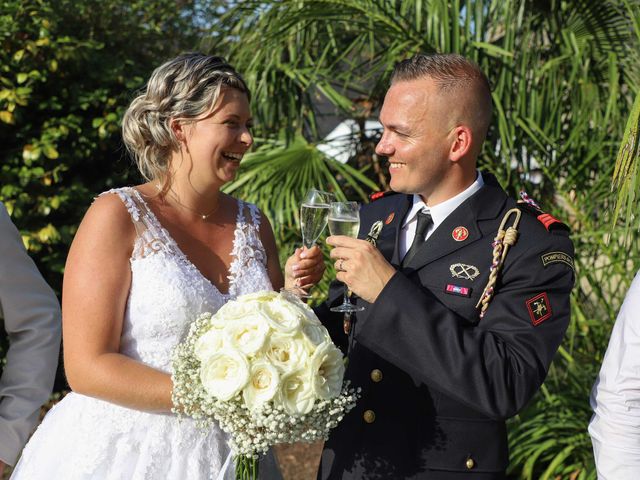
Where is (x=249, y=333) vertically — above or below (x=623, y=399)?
above

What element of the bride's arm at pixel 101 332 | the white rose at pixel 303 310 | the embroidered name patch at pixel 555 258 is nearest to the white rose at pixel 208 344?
the white rose at pixel 303 310

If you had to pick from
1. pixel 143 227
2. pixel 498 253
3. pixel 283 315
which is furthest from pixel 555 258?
pixel 143 227

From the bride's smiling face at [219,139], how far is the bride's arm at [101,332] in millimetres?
453

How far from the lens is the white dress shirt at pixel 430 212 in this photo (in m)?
2.71

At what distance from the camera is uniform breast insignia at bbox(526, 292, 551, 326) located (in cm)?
236

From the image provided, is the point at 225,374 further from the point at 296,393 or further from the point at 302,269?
the point at 302,269

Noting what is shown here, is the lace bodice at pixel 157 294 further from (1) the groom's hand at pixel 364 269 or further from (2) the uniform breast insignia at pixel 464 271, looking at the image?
(2) the uniform breast insignia at pixel 464 271

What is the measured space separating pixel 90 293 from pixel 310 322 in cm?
77

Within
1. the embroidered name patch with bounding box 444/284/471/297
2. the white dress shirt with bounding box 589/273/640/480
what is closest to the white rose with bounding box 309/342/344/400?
the embroidered name patch with bounding box 444/284/471/297

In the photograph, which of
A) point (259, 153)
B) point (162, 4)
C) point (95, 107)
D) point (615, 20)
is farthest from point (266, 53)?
point (162, 4)

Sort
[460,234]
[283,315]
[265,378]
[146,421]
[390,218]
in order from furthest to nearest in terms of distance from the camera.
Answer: [390,218], [146,421], [460,234], [283,315], [265,378]

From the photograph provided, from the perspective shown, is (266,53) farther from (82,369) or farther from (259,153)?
(82,369)

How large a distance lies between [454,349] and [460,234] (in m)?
0.46

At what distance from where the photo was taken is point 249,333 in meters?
2.20
